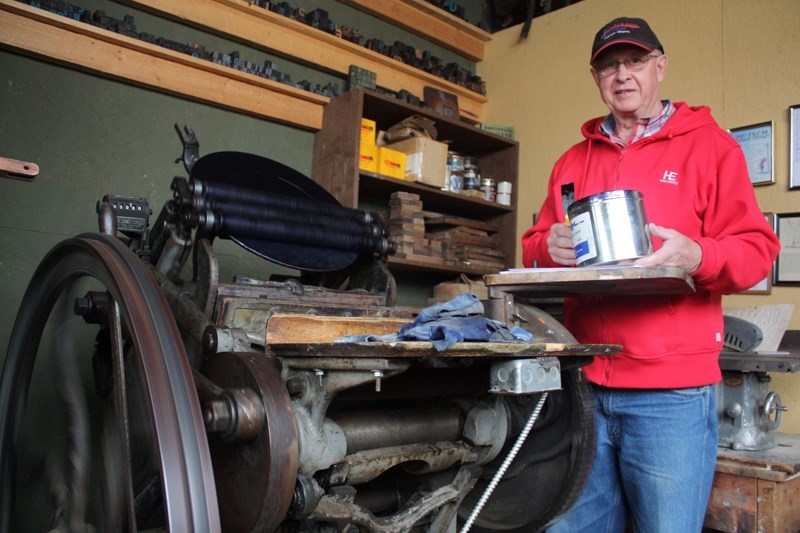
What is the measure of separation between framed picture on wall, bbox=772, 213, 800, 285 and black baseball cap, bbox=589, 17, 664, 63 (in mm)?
1651

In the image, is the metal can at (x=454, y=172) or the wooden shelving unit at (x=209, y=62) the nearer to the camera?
the wooden shelving unit at (x=209, y=62)

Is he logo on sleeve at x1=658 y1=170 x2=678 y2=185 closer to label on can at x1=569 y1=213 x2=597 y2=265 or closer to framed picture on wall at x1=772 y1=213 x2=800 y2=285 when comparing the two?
label on can at x1=569 y1=213 x2=597 y2=265

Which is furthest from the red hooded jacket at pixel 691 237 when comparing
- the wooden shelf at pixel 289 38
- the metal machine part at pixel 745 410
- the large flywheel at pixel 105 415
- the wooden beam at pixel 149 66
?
the wooden shelf at pixel 289 38

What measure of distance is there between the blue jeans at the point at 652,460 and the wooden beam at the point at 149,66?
2.21 meters

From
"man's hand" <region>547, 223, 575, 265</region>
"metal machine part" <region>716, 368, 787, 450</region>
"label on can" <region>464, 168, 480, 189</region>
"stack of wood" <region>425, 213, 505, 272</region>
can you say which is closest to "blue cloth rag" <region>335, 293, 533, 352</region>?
"man's hand" <region>547, 223, 575, 265</region>

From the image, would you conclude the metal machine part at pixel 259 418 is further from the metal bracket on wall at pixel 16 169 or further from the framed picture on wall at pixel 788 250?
the framed picture on wall at pixel 788 250

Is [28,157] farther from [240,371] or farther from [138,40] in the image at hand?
[240,371]

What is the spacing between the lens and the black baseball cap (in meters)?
1.34

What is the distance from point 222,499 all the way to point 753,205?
1097 mm

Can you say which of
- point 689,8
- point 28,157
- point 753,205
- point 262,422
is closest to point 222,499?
point 262,422

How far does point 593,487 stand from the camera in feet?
4.65

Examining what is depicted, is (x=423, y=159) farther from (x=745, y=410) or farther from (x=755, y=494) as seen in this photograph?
(x=755, y=494)

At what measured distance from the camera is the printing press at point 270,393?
3.08 feet

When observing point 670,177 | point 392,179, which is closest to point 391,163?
point 392,179
